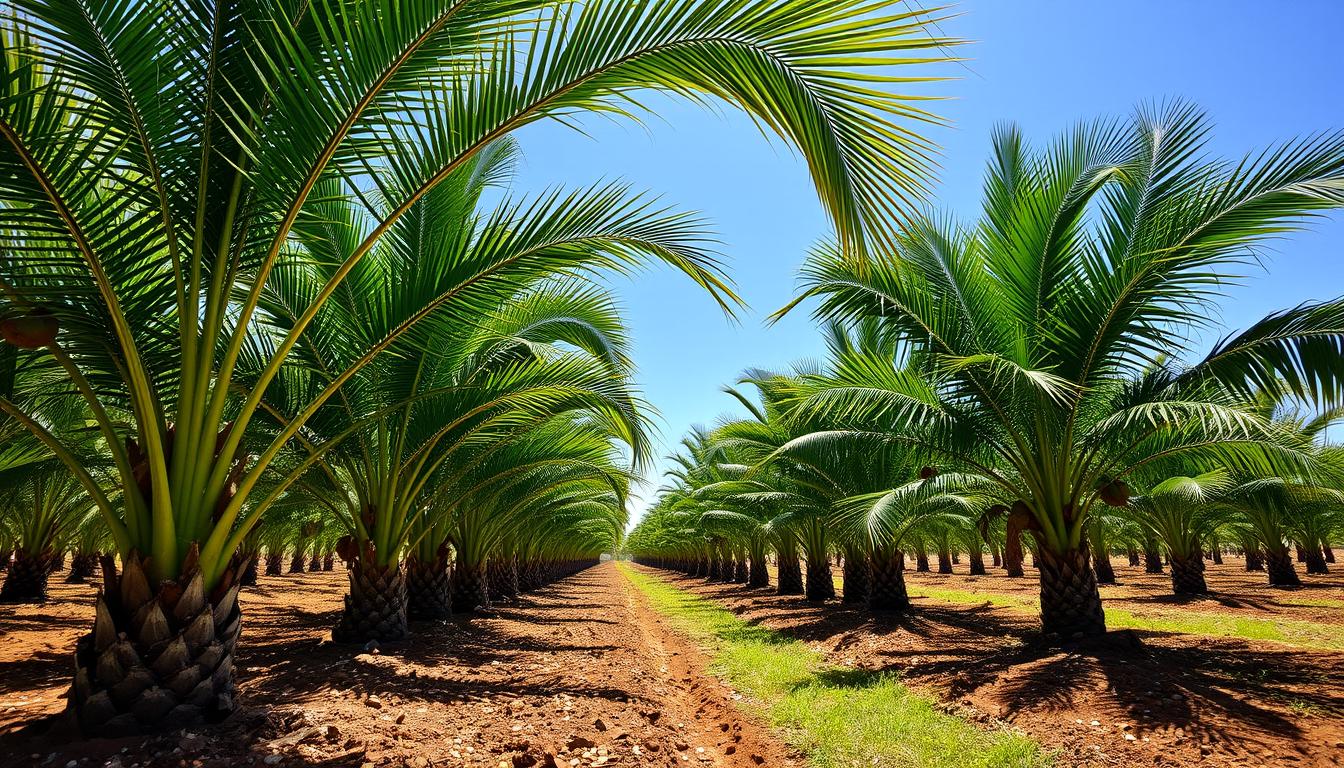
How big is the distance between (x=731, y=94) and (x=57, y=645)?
30.5 ft

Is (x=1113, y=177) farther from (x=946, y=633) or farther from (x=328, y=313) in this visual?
(x=328, y=313)

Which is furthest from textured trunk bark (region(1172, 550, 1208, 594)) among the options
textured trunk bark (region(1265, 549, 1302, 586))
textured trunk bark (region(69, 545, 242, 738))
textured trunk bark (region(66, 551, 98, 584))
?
textured trunk bark (region(66, 551, 98, 584))

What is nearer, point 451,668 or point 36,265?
point 36,265

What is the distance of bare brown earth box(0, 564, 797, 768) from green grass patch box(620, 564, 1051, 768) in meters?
0.32

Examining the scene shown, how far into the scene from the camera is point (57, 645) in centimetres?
704

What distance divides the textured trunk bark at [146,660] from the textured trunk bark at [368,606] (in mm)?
3555

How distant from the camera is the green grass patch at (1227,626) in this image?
793cm

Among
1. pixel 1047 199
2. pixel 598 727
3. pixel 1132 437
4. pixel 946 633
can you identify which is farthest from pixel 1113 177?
pixel 598 727

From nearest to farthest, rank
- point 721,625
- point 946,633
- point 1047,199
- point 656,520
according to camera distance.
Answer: point 1047,199 → point 946,633 → point 721,625 → point 656,520

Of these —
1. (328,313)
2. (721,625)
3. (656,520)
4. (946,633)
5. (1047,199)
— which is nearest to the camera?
(328,313)

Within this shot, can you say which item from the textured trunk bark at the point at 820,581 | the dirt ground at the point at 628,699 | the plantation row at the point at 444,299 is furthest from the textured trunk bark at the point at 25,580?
the textured trunk bark at the point at 820,581

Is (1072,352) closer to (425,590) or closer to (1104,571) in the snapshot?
(425,590)

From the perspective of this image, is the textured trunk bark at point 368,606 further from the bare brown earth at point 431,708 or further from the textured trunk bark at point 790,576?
the textured trunk bark at point 790,576

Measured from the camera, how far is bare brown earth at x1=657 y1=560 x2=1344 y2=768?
3814 mm
